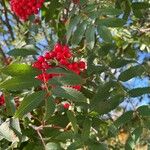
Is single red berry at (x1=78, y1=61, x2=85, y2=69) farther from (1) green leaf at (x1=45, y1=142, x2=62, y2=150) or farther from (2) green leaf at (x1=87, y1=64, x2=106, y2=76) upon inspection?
(1) green leaf at (x1=45, y1=142, x2=62, y2=150)

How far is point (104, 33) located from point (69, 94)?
427mm

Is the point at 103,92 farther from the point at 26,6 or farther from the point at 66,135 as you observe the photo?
the point at 26,6

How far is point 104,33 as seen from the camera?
7.09 feet

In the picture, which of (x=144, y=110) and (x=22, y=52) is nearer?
(x=144, y=110)

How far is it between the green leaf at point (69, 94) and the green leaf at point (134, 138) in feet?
1.17

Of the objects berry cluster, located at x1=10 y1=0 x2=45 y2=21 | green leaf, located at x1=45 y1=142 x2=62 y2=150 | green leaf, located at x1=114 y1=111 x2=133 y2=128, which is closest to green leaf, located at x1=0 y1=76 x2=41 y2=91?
green leaf, located at x1=45 y1=142 x2=62 y2=150

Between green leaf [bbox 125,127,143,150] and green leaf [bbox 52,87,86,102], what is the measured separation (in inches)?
14.1

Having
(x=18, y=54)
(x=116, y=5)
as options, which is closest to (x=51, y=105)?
(x=18, y=54)

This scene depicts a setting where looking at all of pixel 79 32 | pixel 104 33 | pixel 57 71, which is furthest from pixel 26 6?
pixel 57 71

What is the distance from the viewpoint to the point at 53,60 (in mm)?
2158

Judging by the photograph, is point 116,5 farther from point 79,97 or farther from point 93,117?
point 79,97

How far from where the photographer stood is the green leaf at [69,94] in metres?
1.86

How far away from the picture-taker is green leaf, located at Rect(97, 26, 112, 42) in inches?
84.4

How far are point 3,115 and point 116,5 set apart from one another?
3.13ft
